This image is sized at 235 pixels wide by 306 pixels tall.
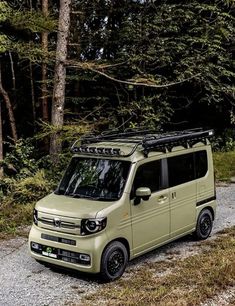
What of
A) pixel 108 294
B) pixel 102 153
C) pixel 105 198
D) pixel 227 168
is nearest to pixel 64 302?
pixel 108 294

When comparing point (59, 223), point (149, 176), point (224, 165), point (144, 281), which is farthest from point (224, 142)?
point (59, 223)

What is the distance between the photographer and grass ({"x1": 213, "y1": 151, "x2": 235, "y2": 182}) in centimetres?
1503

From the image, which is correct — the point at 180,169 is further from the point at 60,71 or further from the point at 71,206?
the point at 60,71

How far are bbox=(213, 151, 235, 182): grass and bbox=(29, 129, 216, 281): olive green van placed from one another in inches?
278

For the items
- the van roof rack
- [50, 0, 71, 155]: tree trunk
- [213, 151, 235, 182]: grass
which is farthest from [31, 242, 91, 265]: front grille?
[213, 151, 235, 182]: grass

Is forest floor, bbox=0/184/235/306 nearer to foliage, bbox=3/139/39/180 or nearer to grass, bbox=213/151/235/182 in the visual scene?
foliage, bbox=3/139/39/180

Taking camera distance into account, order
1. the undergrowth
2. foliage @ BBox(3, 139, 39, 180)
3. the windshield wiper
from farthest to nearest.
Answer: foliage @ BBox(3, 139, 39, 180)
the undergrowth
the windshield wiper

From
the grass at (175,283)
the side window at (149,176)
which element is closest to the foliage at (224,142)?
the grass at (175,283)

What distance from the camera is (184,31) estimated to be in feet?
54.6

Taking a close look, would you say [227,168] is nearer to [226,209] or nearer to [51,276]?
[226,209]

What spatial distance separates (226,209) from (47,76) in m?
8.68

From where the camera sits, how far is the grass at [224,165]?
15031 millimetres

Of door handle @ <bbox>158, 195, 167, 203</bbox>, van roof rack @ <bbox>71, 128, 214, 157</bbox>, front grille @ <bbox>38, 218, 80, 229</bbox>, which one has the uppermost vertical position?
van roof rack @ <bbox>71, 128, 214, 157</bbox>

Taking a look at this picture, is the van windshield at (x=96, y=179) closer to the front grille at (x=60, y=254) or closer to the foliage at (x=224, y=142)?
the front grille at (x=60, y=254)
